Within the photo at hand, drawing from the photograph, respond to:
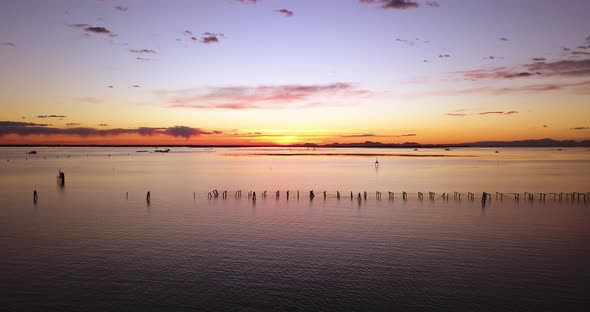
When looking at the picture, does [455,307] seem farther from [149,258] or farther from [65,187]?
[65,187]

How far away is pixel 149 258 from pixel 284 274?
1082 cm

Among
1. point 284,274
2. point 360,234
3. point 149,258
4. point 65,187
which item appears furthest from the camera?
point 65,187

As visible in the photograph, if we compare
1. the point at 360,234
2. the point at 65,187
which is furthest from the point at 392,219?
the point at 65,187

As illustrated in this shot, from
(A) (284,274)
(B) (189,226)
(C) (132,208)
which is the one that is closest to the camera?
(A) (284,274)

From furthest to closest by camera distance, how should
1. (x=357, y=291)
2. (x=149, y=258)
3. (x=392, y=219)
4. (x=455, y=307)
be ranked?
1. (x=392, y=219)
2. (x=149, y=258)
3. (x=357, y=291)
4. (x=455, y=307)

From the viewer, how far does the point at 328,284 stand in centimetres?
2512

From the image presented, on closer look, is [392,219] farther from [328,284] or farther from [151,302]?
[151,302]

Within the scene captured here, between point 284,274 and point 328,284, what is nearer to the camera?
point 328,284

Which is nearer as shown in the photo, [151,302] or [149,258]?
[151,302]

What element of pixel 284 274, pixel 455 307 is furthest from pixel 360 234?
pixel 455 307

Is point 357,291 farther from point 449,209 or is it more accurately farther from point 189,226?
point 449,209

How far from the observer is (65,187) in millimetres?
75688

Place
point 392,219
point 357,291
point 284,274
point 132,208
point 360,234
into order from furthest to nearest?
point 132,208
point 392,219
point 360,234
point 284,274
point 357,291

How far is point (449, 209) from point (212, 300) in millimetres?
39403
